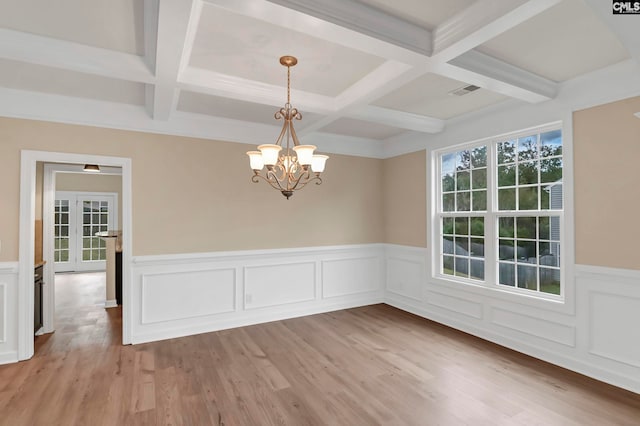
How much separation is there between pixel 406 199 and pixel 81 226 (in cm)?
853

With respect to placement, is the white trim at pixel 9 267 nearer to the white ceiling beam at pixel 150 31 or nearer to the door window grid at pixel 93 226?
the white ceiling beam at pixel 150 31

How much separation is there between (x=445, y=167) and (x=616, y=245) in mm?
2166

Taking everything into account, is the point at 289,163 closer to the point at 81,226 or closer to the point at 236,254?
the point at 236,254

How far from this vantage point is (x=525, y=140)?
3639mm

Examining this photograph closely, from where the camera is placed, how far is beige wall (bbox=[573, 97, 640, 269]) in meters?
2.77

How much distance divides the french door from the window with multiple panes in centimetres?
864

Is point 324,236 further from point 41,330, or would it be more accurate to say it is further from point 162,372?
point 41,330

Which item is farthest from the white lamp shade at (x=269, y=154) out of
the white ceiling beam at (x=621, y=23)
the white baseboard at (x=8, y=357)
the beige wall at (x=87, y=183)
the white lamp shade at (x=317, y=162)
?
the beige wall at (x=87, y=183)

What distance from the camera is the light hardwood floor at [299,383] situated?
241 centimetres

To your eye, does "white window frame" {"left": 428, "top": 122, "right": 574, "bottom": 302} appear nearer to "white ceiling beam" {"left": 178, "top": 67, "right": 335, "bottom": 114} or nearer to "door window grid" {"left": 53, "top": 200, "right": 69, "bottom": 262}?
"white ceiling beam" {"left": 178, "top": 67, "right": 335, "bottom": 114}

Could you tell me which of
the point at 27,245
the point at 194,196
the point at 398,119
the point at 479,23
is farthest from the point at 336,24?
the point at 27,245

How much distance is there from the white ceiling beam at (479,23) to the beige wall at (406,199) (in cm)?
266

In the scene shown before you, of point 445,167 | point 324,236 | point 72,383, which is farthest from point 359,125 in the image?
point 72,383

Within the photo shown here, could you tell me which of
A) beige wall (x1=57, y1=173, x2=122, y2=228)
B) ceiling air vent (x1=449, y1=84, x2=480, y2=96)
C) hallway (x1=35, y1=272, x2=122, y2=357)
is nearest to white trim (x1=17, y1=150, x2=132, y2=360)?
hallway (x1=35, y1=272, x2=122, y2=357)
